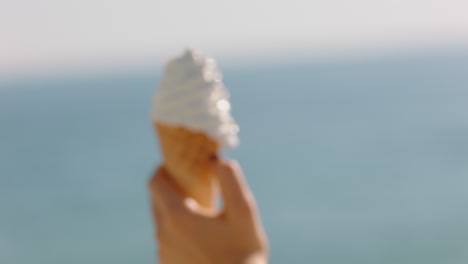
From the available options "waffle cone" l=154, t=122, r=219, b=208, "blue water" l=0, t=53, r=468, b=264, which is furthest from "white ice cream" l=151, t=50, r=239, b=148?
"blue water" l=0, t=53, r=468, b=264

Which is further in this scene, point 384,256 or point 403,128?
point 403,128

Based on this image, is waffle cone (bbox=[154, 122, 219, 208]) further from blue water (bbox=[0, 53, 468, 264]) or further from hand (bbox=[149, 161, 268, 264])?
blue water (bbox=[0, 53, 468, 264])

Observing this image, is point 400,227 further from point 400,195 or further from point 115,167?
point 115,167

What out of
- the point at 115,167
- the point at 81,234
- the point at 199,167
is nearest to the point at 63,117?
the point at 115,167

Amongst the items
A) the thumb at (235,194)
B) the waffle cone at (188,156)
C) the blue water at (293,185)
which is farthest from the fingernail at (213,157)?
the blue water at (293,185)

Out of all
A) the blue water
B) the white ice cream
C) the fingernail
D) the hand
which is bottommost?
the hand
